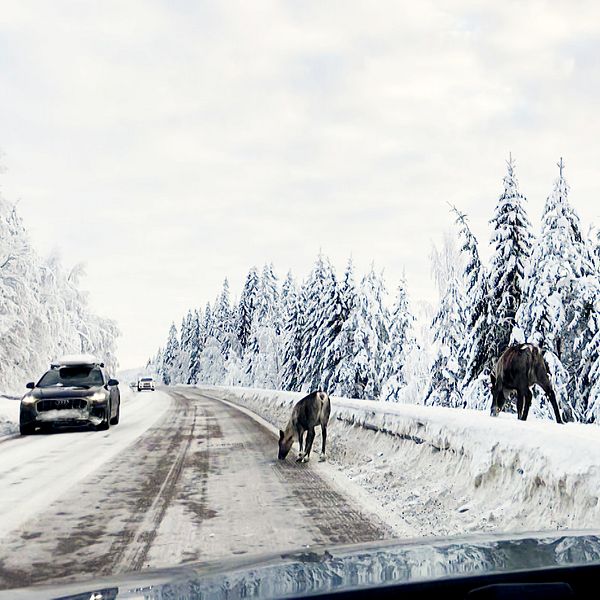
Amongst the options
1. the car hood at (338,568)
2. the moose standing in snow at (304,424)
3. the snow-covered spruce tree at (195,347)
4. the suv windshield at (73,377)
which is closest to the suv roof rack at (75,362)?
the suv windshield at (73,377)

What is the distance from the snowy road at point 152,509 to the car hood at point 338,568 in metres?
2.58

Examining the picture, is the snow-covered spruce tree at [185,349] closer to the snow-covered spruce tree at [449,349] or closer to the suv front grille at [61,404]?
the snow-covered spruce tree at [449,349]

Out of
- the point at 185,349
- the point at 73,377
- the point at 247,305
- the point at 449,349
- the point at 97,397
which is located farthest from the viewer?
the point at 185,349

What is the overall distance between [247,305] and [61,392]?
240 feet

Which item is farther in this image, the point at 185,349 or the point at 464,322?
the point at 185,349

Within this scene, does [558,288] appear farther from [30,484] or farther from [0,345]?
[0,345]

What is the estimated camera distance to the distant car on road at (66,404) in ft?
49.1

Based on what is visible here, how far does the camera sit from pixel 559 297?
21.2 meters

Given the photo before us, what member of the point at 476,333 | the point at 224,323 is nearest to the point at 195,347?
the point at 224,323

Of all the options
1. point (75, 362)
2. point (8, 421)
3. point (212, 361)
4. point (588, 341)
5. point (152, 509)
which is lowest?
point (8, 421)

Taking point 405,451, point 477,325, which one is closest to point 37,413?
point 405,451

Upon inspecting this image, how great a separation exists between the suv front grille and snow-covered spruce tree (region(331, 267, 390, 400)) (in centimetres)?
2653

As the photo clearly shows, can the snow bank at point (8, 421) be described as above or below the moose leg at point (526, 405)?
below

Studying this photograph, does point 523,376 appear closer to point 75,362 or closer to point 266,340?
point 75,362
